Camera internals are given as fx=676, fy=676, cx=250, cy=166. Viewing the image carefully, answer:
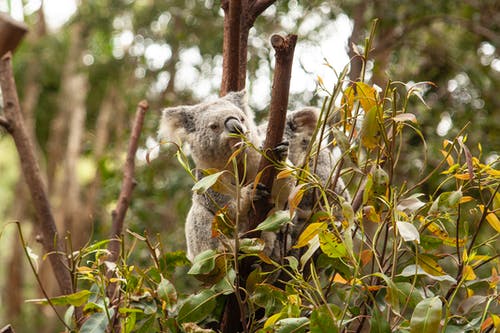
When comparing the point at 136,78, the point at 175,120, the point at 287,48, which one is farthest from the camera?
the point at 136,78

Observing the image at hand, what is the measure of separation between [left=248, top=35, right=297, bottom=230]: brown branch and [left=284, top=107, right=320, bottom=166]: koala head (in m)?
0.92

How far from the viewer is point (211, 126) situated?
10.0ft

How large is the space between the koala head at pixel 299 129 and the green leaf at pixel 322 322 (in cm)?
157

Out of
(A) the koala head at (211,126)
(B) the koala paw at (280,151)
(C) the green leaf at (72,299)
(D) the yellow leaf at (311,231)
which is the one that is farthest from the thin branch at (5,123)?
(D) the yellow leaf at (311,231)

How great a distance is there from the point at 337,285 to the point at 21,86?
10767 millimetres

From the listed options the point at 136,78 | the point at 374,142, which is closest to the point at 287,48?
the point at 374,142

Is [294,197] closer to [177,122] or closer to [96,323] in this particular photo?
[96,323]

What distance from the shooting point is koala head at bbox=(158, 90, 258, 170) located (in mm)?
2945

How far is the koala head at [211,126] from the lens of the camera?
2945mm

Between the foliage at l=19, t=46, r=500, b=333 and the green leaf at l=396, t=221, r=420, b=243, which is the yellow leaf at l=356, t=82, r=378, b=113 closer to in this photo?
the foliage at l=19, t=46, r=500, b=333

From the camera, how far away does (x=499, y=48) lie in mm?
6109

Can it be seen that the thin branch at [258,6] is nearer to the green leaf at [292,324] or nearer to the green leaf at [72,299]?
the green leaf at [72,299]

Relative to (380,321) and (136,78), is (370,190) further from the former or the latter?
(136,78)

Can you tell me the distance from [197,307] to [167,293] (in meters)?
0.09
